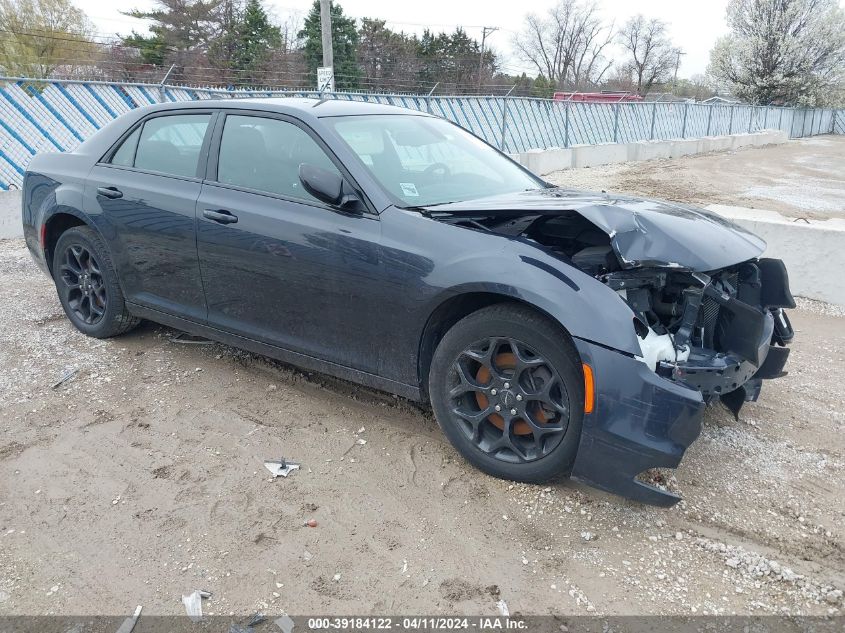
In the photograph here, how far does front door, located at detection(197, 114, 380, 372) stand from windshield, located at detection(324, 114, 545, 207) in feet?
0.81

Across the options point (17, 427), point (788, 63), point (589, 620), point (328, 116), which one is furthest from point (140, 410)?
point (788, 63)

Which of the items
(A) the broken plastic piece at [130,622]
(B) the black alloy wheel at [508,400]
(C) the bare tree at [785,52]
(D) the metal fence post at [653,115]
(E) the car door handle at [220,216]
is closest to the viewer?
(A) the broken plastic piece at [130,622]

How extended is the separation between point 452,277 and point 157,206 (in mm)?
2147

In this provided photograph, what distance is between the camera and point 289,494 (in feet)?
10.0

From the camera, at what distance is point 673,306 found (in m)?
3.06

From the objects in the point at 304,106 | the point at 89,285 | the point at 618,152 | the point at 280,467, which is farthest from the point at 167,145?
the point at 618,152

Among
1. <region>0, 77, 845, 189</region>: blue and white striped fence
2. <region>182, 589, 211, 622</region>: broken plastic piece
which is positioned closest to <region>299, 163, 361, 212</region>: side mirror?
<region>182, 589, 211, 622</region>: broken plastic piece

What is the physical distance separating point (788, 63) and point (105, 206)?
48.6 meters

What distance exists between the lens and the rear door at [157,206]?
401 centimetres

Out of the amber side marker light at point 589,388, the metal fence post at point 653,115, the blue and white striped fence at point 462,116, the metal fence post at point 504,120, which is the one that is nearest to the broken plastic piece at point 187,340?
the amber side marker light at point 589,388

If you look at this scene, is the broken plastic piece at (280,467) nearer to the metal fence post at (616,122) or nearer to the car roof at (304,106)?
the car roof at (304,106)

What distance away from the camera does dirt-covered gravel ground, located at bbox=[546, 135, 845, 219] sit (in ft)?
43.2

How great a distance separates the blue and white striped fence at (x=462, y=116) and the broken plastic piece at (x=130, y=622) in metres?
9.59

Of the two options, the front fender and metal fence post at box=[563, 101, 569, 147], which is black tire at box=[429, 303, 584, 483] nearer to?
the front fender
